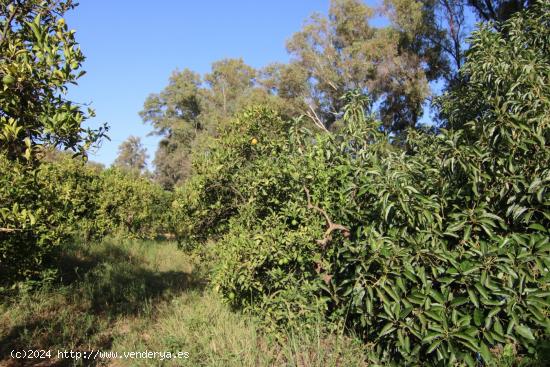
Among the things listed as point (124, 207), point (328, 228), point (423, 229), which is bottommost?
point (124, 207)

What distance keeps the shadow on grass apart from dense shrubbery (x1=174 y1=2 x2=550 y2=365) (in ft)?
6.34

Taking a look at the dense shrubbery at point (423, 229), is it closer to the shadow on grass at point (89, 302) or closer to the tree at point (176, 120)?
the shadow on grass at point (89, 302)

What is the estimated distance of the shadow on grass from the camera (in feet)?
14.5

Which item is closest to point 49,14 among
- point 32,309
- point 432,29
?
point 32,309

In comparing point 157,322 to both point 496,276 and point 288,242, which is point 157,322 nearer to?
point 288,242

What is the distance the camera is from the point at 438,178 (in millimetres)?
3555

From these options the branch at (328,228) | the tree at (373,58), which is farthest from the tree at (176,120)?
the branch at (328,228)

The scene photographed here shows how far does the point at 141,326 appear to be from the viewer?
498 centimetres

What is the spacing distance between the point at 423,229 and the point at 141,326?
3.78 metres

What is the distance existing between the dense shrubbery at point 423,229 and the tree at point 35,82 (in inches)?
82.6

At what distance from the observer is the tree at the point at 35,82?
2447mm

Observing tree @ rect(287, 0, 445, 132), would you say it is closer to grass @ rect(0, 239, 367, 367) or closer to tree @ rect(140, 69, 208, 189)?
grass @ rect(0, 239, 367, 367)

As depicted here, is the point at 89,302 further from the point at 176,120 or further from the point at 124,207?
the point at 176,120

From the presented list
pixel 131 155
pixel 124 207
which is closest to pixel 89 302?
pixel 124 207
